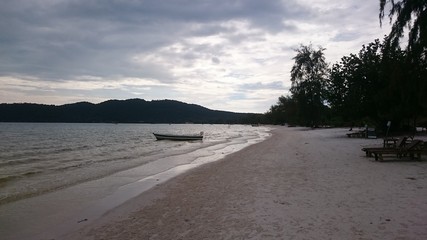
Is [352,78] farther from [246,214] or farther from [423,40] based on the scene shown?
[246,214]

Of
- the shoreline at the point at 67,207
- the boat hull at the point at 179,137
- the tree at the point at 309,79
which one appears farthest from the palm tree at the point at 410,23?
the tree at the point at 309,79

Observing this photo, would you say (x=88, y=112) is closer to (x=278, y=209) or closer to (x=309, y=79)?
(x=309, y=79)

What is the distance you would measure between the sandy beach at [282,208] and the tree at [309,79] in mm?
54617

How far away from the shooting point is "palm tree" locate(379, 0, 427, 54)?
1511 cm

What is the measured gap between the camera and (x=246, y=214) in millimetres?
7281

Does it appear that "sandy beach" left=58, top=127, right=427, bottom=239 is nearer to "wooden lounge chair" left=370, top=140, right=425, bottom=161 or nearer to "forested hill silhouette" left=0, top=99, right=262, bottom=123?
"wooden lounge chair" left=370, top=140, right=425, bottom=161

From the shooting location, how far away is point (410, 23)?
15844 millimetres

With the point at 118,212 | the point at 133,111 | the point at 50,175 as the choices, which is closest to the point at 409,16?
the point at 118,212

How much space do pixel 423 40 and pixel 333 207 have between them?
36.0ft

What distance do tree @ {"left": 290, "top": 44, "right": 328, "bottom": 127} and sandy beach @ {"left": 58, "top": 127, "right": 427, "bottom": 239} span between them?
179 ft

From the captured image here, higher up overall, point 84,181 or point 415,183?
point 415,183

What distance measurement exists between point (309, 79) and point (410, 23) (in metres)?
50.9

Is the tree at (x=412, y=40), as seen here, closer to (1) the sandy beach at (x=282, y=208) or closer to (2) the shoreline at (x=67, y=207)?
(1) the sandy beach at (x=282, y=208)

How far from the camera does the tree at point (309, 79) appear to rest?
2566 inches
